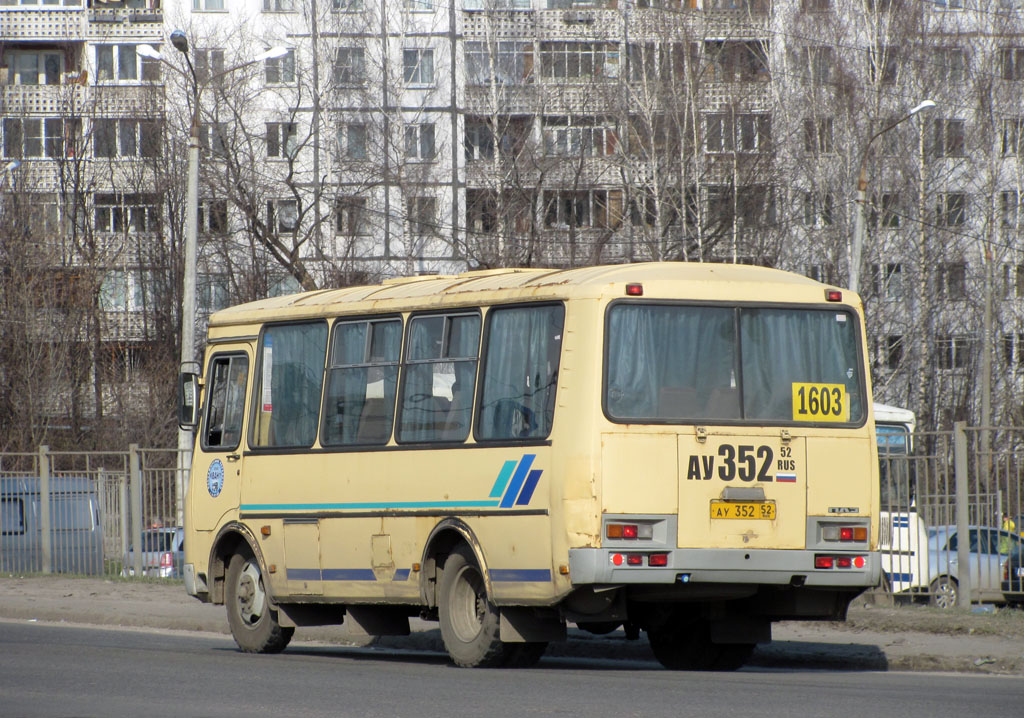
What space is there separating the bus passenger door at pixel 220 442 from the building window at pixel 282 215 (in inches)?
1169

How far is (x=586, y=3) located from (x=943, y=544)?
124 ft

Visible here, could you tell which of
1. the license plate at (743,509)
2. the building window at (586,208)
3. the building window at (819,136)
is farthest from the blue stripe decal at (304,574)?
the building window at (819,136)

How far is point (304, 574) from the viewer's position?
1369 cm

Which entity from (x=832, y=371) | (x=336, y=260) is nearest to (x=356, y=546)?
(x=832, y=371)

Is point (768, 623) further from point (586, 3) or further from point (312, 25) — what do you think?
point (586, 3)

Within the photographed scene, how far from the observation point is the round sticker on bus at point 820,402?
1180 cm

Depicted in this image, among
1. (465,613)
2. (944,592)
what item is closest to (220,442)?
(465,613)

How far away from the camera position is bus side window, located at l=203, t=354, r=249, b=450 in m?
14.8

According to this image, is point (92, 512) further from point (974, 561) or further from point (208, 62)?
point (208, 62)

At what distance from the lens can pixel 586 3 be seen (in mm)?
51188

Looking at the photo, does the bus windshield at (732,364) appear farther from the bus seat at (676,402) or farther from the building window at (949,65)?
the building window at (949,65)

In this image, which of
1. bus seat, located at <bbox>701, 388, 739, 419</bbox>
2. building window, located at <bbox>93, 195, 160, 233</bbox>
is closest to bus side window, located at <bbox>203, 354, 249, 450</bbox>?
bus seat, located at <bbox>701, 388, 739, 419</bbox>

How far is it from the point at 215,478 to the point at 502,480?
162 inches

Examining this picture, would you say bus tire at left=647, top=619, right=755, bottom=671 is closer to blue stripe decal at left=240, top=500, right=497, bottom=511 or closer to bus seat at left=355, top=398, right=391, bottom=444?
blue stripe decal at left=240, top=500, right=497, bottom=511
